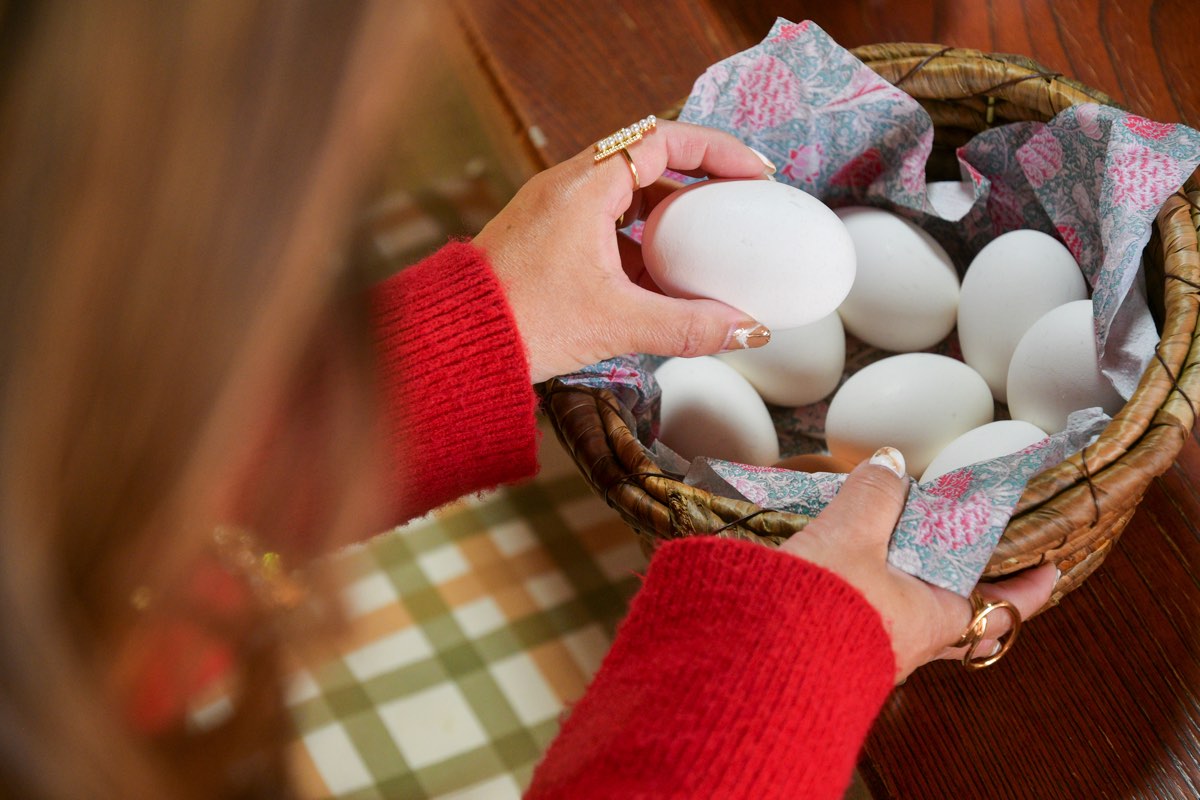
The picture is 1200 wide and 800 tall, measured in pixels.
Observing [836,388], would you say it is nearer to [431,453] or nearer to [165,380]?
[431,453]

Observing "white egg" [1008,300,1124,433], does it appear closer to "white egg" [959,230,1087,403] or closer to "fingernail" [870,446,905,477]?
"white egg" [959,230,1087,403]

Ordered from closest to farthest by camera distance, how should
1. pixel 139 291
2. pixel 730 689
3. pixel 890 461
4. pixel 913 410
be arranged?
pixel 139 291 → pixel 730 689 → pixel 890 461 → pixel 913 410

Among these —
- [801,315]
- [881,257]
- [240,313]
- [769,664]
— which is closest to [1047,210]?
[881,257]

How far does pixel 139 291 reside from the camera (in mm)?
229

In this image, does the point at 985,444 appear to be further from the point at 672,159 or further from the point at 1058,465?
the point at 672,159

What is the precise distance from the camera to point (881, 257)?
2.29 ft

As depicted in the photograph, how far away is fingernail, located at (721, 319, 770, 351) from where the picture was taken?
58 cm

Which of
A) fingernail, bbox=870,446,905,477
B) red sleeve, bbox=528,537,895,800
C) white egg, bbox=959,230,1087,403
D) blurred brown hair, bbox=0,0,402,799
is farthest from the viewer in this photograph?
white egg, bbox=959,230,1087,403

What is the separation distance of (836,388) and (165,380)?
618 millimetres

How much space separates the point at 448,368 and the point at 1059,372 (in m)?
0.37

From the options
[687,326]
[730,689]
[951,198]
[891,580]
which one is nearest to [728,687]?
[730,689]

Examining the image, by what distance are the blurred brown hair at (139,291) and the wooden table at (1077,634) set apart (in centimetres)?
43

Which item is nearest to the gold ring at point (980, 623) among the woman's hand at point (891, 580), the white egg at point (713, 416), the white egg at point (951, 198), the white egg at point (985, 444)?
the woman's hand at point (891, 580)

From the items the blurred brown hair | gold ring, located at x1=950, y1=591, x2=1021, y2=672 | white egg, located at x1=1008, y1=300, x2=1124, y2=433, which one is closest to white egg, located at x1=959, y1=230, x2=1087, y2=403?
white egg, located at x1=1008, y1=300, x2=1124, y2=433
